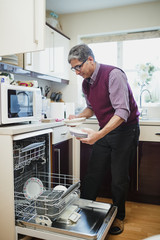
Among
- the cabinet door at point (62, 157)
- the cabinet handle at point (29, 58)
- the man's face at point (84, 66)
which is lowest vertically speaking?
the cabinet door at point (62, 157)

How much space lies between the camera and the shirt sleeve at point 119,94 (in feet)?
→ 5.19

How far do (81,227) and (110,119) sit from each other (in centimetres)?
76

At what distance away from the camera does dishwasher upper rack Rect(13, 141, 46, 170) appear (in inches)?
63.1

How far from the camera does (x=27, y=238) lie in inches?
59.7

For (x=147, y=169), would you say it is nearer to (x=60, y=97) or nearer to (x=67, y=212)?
(x=67, y=212)

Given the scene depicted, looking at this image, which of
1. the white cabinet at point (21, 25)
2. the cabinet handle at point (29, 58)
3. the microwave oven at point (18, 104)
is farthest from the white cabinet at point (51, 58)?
the white cabinet at point (21, 25)

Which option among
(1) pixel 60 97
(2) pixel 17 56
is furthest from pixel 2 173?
(1) pixel 60 97

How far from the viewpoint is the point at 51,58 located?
2.49 m

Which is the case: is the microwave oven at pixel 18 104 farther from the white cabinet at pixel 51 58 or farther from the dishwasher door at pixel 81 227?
the dishwasher door at pixel 81 227

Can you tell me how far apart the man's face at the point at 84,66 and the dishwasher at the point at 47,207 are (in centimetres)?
52

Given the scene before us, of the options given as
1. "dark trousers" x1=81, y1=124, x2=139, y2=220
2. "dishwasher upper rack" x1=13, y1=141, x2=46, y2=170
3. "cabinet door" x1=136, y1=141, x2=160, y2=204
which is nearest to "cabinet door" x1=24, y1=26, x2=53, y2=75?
"dishwasher upper rack" x1=13, y1=141, x2=46, y2=170

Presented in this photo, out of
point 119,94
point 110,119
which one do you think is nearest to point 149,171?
point 110,119

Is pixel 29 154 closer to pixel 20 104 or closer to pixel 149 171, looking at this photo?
pixel 20 104

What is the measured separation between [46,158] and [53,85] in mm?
1487
